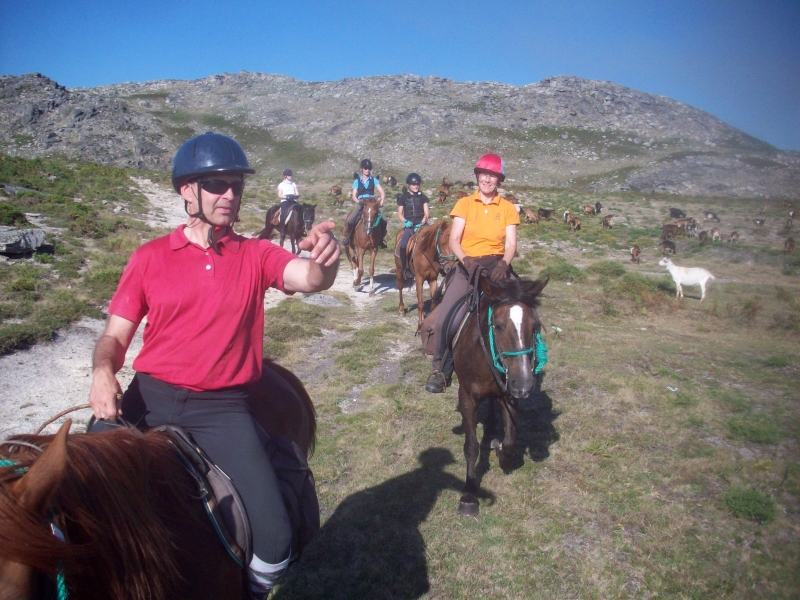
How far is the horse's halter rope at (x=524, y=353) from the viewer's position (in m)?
4.04

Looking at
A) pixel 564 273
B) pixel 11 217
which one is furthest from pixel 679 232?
pixel 11 217

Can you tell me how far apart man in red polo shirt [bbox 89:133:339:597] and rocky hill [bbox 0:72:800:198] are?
117ft

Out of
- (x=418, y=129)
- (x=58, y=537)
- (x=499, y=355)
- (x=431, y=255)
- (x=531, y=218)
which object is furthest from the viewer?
Result: (x=418, y=129)

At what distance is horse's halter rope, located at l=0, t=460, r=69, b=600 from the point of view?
128 centimetres

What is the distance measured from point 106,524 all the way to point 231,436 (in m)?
0.75

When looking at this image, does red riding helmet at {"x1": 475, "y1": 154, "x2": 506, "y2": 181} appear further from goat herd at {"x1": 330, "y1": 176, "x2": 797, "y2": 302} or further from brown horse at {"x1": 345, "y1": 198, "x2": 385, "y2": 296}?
goat herd at {"x1": 330, "y1": 176, "x2": 797, "y2": 302}

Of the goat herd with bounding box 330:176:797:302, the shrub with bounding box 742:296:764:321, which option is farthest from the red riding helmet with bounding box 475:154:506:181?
the goat herd with bounding box 330:176:797:302

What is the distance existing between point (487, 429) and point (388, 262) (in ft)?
43.1

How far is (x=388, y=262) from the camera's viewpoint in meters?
18.3

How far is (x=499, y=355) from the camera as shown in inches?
167

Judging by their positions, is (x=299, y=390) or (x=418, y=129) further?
(x=418, y=129)

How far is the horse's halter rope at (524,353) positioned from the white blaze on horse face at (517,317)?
0.27ft

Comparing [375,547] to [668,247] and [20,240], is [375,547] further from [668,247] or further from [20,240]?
[668,247]

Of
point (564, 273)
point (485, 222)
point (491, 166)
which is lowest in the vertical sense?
point (564, 273)
